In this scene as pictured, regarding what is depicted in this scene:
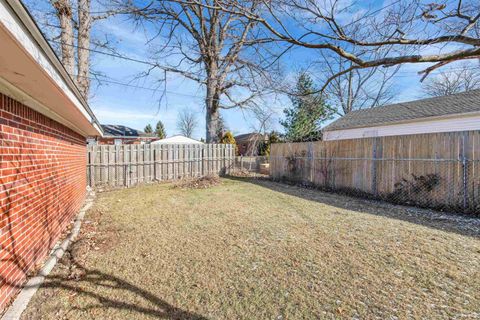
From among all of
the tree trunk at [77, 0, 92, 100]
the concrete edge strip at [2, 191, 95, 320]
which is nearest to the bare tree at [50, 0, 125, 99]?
the tree trunk at [77, 0, 92, 100]

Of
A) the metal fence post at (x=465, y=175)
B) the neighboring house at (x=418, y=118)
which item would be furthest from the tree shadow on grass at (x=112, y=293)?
the neighboring house at (x=418, y=118)

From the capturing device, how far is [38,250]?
2.96 m

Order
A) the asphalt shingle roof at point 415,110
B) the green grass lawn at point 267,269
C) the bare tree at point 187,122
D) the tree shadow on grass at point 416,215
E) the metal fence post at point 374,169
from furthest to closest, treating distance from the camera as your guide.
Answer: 1. the bare tree at point 187,122
2. the asphalt shingle roof at point 415,110
3. the metal fence post at point 374,169
4. the tree shadow on grass at point 416,215
5. the green grass lawn at point 267,269

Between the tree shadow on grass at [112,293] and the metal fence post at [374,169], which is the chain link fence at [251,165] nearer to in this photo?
the metal fence post at [374,169]

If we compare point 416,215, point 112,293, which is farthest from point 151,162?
point 416,215

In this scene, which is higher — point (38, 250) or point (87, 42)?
point (87, 42)

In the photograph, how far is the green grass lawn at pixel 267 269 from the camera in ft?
7.14

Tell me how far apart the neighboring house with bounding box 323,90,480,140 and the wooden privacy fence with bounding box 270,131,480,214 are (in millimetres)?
5264

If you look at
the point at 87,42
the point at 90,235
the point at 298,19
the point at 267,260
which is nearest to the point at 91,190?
the point at 90,235

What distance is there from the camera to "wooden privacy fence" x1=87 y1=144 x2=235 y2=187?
9505mm

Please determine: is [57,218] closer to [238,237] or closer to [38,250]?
[38,250]

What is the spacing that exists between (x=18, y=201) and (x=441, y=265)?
15.5 ft

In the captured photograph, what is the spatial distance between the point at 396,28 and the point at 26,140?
14.7 ft

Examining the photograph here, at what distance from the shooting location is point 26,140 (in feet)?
8.84
